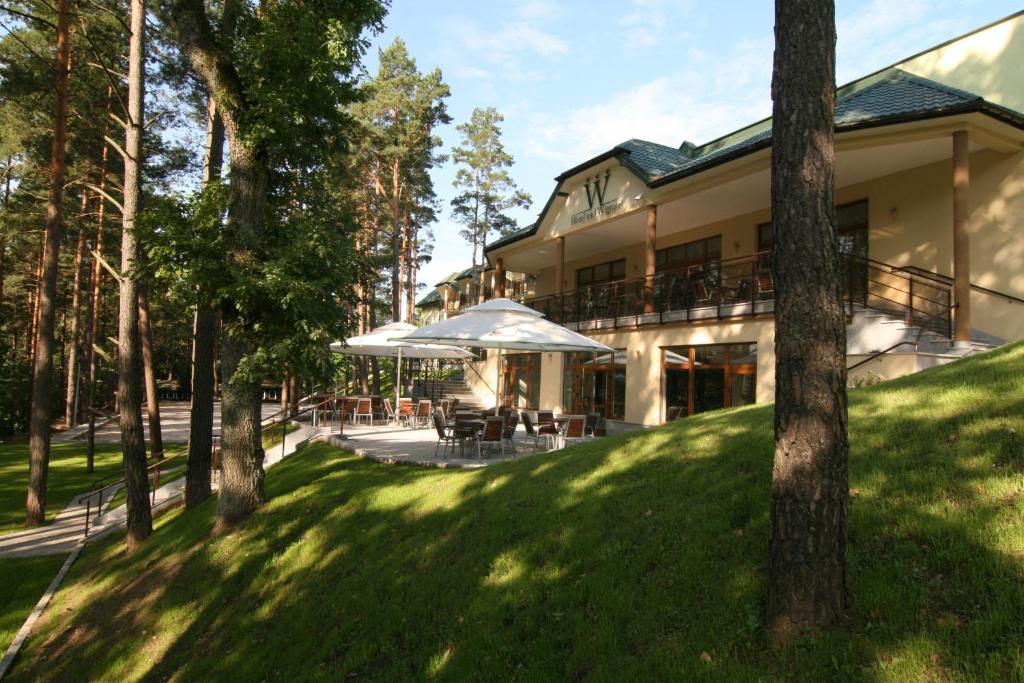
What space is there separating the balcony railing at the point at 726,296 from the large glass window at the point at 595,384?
1122mm

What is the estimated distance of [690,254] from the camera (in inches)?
689

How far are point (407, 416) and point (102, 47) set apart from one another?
12.4 meters

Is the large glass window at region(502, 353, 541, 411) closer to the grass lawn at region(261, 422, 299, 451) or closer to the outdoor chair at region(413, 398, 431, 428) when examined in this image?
the outdoor chair at region(413, 398, 431, 428)

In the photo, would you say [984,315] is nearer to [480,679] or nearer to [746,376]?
[746,376]

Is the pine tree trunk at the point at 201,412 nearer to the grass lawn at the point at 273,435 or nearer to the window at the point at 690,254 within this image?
the grass lawn at the point at 273,435

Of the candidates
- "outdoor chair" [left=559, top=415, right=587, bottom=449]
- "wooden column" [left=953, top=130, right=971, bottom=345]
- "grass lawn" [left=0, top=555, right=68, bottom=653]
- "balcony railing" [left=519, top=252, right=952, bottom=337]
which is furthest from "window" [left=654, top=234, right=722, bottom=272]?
"grass lawn" [left=0, top=555, right=68, bottom=653]

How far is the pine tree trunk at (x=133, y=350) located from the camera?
9320 millimetres

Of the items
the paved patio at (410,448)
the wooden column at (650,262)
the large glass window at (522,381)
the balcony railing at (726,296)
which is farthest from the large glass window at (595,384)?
the paved patio at (410,448)

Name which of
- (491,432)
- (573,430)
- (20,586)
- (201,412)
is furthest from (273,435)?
(573,430)

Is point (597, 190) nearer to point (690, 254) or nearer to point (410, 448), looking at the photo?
point (690, 254)

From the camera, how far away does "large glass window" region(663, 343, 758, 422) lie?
13031 millimetres

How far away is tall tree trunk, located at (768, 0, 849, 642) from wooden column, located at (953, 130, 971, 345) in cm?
872

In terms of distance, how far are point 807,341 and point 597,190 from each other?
15375mm

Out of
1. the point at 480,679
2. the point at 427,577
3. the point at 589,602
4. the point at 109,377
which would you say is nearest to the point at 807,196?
the point at 589,602
